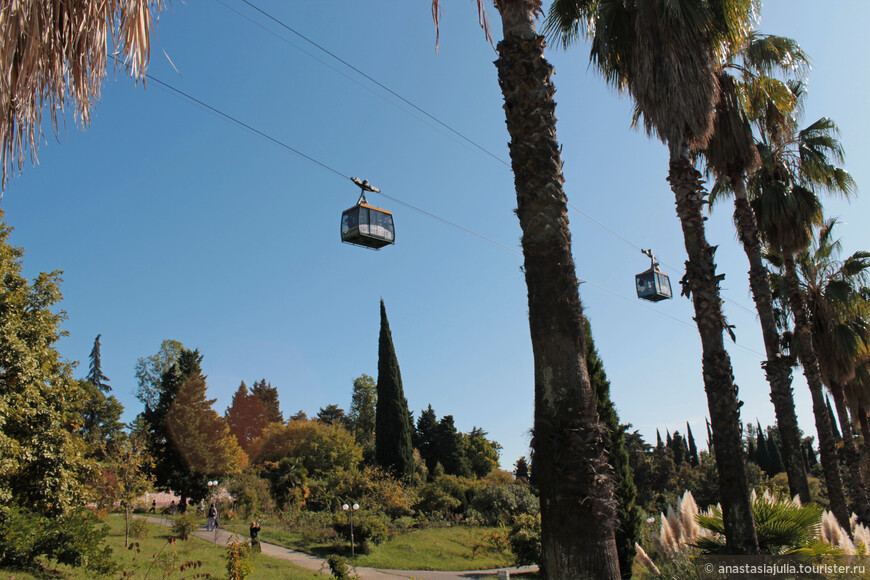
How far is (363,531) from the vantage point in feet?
76.7

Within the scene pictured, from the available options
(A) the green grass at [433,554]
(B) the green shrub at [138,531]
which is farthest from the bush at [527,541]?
(B) the green shrub at [138,531]

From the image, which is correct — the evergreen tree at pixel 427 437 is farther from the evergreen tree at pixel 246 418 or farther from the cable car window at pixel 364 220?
the cable car window at pixel 364 220

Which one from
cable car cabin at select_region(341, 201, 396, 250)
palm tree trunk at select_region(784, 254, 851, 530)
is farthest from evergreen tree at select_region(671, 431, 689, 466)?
cable car cabin at select_region(341, 201, 396, 250)

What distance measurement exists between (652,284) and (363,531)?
15559 mm

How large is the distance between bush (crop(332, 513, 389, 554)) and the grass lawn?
1.05ft

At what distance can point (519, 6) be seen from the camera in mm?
5012

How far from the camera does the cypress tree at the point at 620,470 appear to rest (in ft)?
51.7

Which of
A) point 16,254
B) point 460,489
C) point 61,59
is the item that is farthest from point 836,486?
point 460,489

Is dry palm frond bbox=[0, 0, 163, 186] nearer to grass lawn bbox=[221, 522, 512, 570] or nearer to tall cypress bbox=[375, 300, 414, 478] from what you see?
grass lawn bbox=[221, 522, 512, 570]

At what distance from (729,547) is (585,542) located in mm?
5377

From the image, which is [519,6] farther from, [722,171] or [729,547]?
[722,171]

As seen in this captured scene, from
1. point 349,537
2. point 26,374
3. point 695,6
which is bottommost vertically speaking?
point 349,537

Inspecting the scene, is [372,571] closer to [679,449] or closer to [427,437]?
[427,437]

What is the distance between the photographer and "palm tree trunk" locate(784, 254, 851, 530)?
1277 cm
